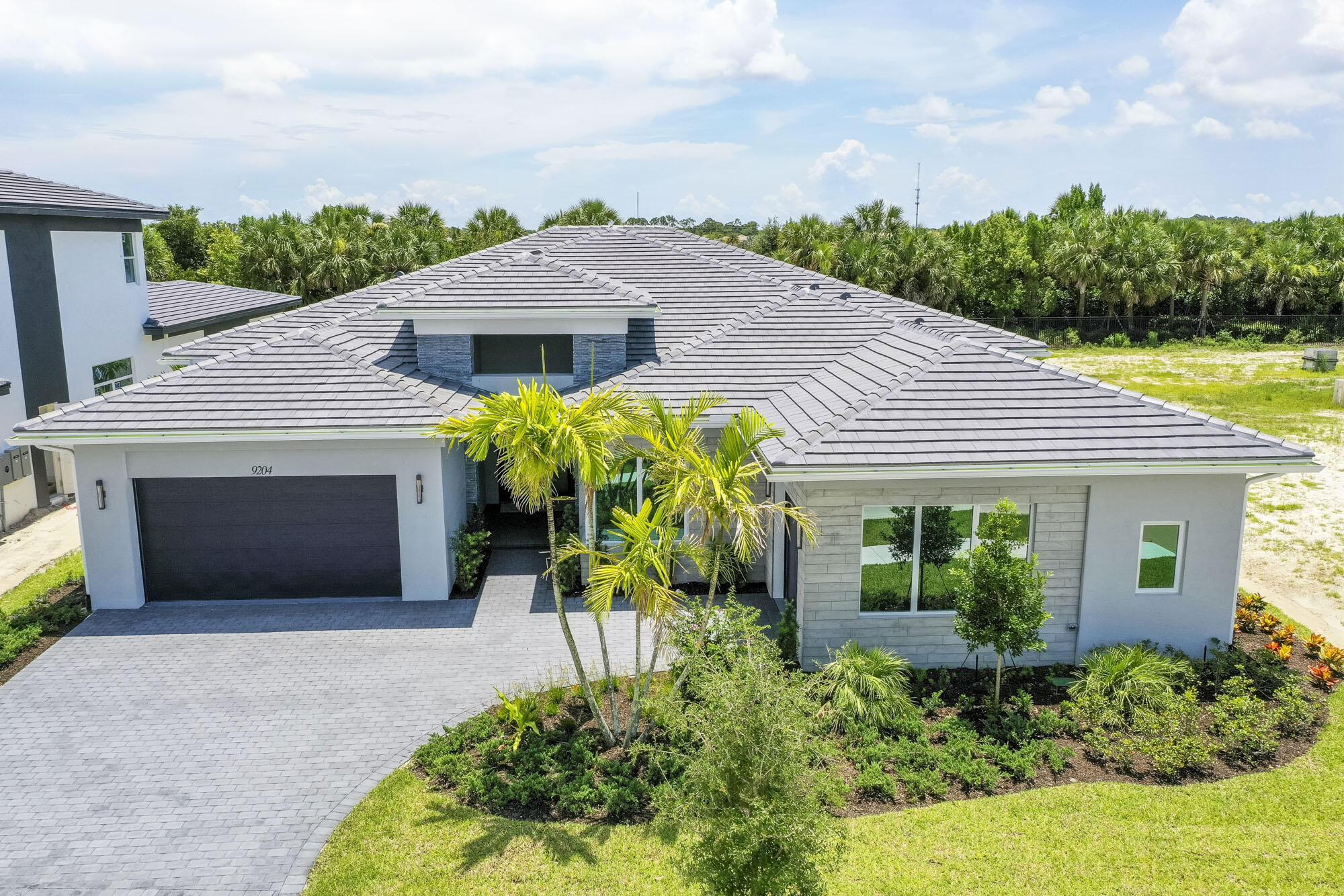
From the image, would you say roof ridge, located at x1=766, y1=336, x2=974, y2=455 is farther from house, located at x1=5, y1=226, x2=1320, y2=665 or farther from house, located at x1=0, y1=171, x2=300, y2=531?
house, located at x1=0, y1=171, x2=300, y2=531

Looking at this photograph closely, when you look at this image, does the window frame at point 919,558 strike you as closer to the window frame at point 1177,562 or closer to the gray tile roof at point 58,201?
the window frame at point 1177,562

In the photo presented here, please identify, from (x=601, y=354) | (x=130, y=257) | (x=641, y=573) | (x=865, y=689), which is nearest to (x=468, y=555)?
A: (x=601, y=354)

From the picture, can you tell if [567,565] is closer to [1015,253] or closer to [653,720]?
[653,720]

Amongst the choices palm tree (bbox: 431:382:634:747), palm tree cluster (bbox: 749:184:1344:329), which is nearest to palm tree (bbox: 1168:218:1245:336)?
palm tree cluster (bbox: 749:184:1344:329)

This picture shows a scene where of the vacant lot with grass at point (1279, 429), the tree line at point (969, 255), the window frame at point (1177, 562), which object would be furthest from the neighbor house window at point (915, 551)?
the tree line at point (969, 255)

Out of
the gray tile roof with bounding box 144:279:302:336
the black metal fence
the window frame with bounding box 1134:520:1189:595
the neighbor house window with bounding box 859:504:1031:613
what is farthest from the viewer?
the black metal fence
